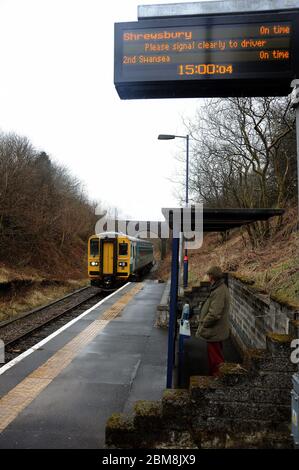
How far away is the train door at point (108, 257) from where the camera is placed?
21.3m

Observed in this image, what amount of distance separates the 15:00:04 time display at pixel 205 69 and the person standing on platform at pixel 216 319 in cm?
264

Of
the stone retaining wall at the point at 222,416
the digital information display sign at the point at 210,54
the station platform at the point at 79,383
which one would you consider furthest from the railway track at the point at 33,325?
the digital information display sign at the point at 210,54

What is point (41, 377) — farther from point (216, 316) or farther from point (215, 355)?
point (216, 316)

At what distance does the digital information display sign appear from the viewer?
4.11 meters

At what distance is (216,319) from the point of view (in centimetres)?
551

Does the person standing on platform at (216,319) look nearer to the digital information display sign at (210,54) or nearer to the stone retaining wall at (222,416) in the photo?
the stone retaining wall at (222,416)

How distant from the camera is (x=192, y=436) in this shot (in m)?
3.74

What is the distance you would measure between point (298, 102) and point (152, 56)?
5.88 feet

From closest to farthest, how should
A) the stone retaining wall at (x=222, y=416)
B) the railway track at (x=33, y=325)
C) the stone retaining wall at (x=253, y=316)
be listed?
the stone retaining wall at (x=222, y=416) → the stone retaining wall at (x=253, y=316) → the railway track at (x=33, y=325)

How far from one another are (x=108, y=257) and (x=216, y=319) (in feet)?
Result: 53.4

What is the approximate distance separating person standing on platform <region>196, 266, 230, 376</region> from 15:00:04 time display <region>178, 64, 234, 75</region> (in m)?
2.64

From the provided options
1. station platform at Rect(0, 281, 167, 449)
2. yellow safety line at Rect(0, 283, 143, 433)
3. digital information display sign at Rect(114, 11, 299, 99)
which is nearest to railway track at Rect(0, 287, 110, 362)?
station platform at Rect(0, 281, 167, 449)
